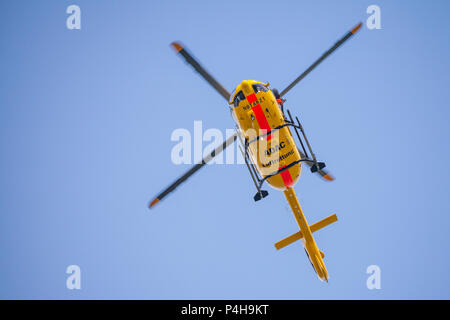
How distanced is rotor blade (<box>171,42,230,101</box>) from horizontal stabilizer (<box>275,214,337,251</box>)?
664cm

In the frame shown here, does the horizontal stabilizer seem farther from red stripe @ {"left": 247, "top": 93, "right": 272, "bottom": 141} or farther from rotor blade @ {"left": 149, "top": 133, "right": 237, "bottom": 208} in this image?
red stripe @ {"left": 247, "top": 93, "right": 272, "bottom": 141}

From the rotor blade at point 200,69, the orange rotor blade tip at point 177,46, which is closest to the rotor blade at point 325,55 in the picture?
the rotor blade at point 200,69

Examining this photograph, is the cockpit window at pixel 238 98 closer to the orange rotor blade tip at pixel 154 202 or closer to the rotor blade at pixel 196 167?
the rotor blade at pixel 196 167

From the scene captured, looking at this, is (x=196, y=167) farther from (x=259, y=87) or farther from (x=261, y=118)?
(x=259, y=87)

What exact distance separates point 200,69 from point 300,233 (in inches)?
320

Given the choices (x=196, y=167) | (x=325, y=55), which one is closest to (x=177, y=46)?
(x=196, y=167)

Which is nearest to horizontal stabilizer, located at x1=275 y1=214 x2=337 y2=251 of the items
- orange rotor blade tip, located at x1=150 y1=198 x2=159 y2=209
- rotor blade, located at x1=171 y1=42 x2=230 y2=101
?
orange rotor blade tip, located at x1=150 y1=198 x2=159 y2=209

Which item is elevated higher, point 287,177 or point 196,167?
point 196,167

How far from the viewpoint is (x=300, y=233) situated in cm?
1909

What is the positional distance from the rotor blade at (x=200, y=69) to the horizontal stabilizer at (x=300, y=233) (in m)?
6.64

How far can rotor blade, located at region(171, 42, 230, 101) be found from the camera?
1532 centimetres

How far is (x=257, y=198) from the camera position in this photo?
15.6 m
